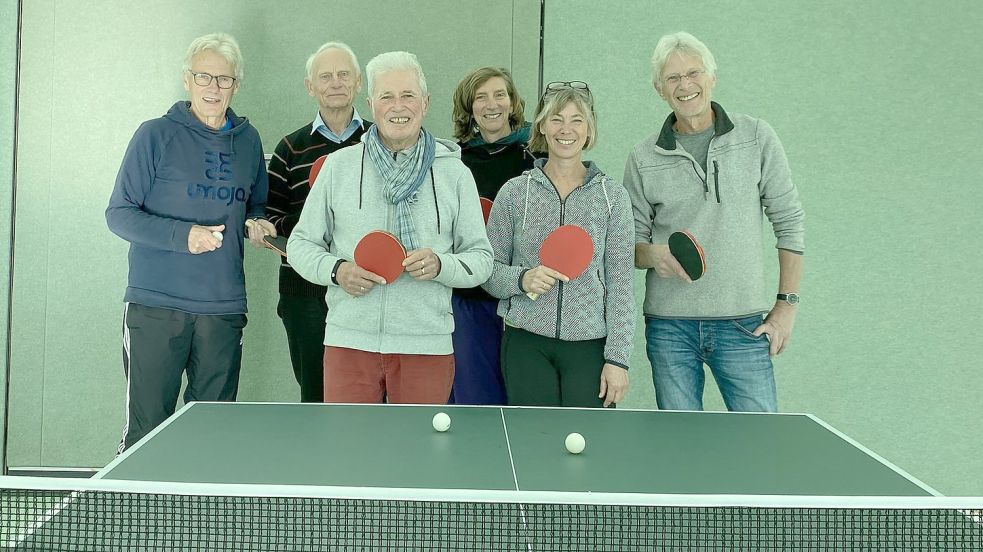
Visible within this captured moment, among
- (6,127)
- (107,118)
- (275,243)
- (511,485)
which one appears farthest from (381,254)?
(6,127)

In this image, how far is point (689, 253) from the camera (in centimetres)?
295

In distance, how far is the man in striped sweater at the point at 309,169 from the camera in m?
3.72

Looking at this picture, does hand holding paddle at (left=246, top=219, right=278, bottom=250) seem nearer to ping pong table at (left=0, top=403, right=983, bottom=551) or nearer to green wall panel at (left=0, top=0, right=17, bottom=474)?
ping pong table at (left=0, top=403, right=983, bottom=551)

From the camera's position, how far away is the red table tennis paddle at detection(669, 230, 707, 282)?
9.63 ft

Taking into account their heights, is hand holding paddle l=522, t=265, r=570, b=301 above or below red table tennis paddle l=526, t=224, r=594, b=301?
below

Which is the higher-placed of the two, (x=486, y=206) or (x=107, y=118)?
(x=107, y=118)

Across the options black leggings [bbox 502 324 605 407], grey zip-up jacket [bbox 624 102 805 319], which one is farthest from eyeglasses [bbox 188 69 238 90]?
grey zip-up jacket [bbox 624 102 805 319]

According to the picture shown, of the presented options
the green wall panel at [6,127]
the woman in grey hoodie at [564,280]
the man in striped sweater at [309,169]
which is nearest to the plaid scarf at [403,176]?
the woman in grey hoodie at [564,280]

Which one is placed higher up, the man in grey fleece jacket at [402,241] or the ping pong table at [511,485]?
the man in grey fleece jacket at [402,241]

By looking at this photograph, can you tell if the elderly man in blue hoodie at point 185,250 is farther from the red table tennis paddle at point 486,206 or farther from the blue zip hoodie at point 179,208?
the red table tennis paddle at point 486,206

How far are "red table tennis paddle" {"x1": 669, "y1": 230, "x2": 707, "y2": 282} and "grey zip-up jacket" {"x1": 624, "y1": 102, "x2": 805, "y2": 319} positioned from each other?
222 mm

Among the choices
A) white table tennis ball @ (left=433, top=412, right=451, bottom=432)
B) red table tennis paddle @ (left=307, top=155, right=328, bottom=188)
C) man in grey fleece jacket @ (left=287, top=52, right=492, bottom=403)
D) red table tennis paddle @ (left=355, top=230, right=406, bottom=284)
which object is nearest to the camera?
white table tennis ball @ (left=433, top=412, right=451, bottom=432)

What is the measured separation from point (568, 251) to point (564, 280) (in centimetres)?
13

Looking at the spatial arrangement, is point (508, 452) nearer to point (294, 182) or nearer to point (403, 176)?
point (403, 176)
